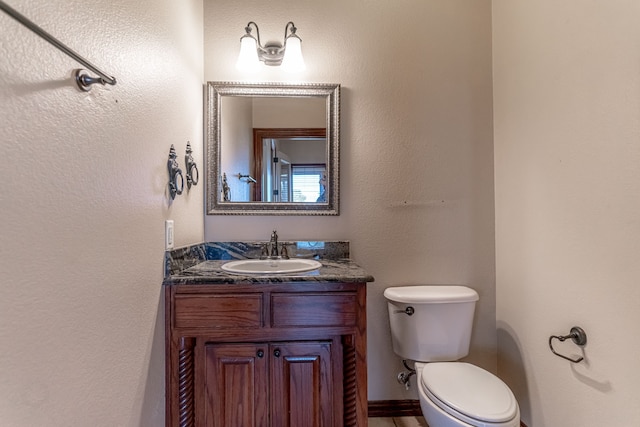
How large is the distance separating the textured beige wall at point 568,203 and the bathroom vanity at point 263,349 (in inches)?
33.1

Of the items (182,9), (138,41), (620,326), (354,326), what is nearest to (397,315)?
(354,326)

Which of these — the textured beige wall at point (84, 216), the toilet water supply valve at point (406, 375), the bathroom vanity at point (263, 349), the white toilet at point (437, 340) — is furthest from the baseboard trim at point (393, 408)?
the textured beige wall at point (84, 216)

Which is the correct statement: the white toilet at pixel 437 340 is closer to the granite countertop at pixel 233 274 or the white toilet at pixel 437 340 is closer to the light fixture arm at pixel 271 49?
the granite countertop at pixel 233 274

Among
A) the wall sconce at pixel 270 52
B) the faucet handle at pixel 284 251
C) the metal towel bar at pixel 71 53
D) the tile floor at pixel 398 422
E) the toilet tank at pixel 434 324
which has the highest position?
the wall sconce at pixel 270 52

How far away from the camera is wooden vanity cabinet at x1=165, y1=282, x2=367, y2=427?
1211 millimetres

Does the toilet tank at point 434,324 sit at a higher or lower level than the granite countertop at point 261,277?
lower

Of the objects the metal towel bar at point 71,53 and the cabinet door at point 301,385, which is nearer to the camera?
the metal towel bar at point 71,53

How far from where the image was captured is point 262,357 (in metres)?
1.22

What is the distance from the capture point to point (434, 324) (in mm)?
1514

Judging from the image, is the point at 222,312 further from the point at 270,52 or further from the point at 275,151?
the point at 270,52

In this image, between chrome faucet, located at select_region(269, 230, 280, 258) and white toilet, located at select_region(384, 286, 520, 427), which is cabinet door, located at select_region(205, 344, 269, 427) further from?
white toilet, located at select_region(384, 286, 520, 427)

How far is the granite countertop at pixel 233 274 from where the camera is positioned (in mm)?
1205

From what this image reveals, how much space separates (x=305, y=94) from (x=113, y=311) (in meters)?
1.38

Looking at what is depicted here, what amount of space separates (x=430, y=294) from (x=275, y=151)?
116cm
